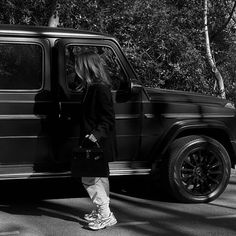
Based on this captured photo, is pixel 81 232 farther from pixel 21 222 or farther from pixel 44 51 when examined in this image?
pixel 44 51

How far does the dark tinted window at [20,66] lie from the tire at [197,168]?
177 cm

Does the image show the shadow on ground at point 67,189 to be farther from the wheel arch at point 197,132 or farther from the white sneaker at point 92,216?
the white sneaker at point 92,216

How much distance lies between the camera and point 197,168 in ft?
20.1

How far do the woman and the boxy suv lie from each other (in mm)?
749

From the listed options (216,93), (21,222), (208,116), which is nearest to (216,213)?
(208,116)

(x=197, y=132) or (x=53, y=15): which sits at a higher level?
(x=53, y=15)

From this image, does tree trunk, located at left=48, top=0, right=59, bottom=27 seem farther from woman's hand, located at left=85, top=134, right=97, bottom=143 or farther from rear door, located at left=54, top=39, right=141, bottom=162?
woman's hand, located at left=85, top=134, right=97, bottom=143

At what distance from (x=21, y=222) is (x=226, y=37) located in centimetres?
1461

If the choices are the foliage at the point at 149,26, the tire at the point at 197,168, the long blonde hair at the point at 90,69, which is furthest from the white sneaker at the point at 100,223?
the foliage at the point at 149,26

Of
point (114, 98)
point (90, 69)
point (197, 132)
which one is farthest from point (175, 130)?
point (90, 69)

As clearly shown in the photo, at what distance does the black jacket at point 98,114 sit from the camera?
187 inches

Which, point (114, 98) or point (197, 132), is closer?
point (114, 98)

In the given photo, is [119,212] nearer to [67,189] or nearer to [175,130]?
[175,130]

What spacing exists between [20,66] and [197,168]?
237 cm
